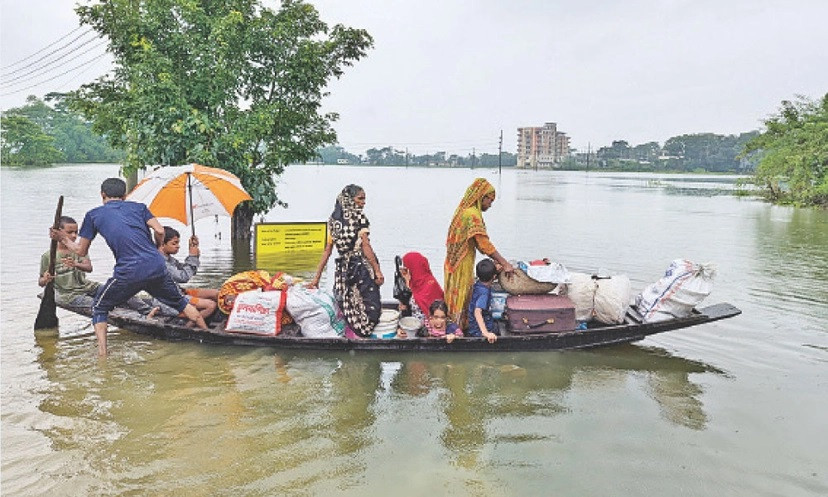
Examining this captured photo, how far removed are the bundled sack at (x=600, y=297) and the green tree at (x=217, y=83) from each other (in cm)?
874

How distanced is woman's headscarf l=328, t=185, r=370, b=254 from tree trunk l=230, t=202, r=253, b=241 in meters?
9.67

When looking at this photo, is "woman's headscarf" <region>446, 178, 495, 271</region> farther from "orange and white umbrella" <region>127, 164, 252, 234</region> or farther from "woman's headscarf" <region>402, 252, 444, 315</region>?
"orange and white umbrella" <region>127, 164, 252, 234</region>

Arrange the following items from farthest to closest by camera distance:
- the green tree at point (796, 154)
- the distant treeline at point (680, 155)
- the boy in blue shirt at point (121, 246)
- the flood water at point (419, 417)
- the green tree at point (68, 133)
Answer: the distant treeline at point (680, 155)
the green tree at point (68, 133)
the green tree at point (796, 154)
the boy in blue shirt at point (121, 246)
the flood water at point (419, 417)

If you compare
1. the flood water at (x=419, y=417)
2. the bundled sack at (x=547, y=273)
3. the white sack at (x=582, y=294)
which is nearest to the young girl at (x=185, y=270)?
the flood water at (x=419, y=417)

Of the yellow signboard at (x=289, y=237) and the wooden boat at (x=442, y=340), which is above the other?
the yellow signboard at (x=289, y=237)

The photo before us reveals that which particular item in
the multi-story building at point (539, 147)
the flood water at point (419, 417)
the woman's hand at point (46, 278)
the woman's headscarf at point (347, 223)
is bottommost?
the flood water at point (419, 417)

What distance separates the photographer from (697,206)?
34656mm

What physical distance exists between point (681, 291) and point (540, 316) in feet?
5.50

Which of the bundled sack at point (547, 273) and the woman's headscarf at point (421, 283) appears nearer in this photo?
the bundled sack at point (547, 273)

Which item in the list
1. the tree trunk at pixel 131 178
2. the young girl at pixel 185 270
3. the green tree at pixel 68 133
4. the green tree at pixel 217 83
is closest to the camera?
the young girl at pixel 185 270

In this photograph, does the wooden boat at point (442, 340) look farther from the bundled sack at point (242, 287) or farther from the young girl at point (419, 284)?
the young girl at point (419, 284)

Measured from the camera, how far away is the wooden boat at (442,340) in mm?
6723

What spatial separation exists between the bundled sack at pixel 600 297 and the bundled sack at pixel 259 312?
139 inches

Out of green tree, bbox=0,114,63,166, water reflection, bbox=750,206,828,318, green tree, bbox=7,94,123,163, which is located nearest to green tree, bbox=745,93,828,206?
water reflection, bbox=750,206,828,318
